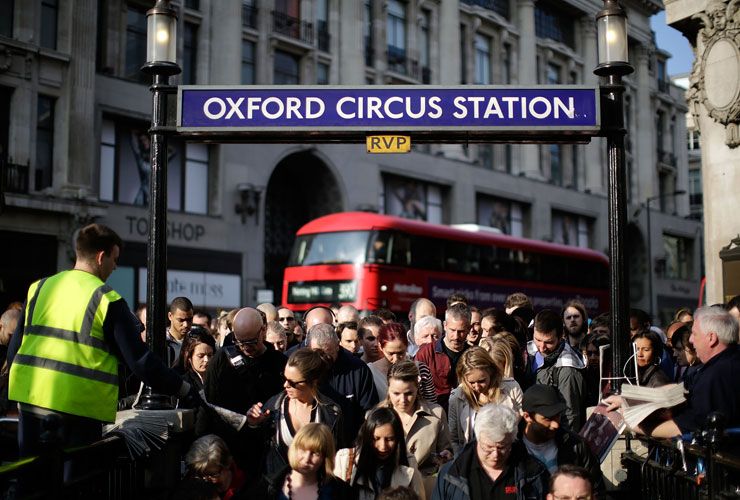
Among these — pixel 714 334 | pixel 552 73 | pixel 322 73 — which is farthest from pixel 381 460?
pixel 552 73

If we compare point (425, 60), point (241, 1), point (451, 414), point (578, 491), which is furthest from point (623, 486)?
point (425, 60)

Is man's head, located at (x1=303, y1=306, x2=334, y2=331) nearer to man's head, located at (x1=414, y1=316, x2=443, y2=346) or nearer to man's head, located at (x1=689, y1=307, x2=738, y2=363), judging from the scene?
man's head, located at (x1=414, y1=316, x2=443, y2=346)

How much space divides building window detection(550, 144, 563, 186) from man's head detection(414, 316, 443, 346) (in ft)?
139

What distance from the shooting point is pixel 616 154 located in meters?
7.61

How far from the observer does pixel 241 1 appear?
33.7 metres

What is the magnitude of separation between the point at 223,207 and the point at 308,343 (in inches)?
1021

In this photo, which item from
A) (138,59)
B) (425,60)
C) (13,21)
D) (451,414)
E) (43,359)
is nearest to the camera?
(43,359)

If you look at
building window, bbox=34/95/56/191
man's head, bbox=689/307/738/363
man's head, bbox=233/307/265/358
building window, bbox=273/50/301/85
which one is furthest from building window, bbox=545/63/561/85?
man's head, bbox=689/307/738/363

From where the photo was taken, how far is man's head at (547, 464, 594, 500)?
5215 millimetres

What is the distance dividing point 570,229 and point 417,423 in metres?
45.3

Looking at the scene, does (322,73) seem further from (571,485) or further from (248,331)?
(571,485)

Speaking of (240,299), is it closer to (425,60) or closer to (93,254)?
(425,60)

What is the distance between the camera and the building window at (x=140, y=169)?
29891 mm

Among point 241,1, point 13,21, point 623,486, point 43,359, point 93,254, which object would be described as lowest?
point 623,486
